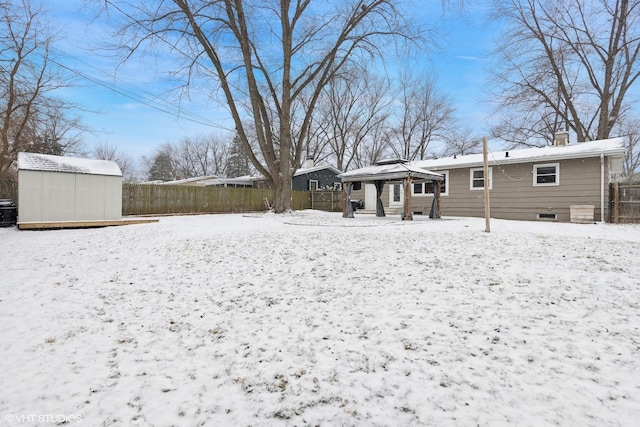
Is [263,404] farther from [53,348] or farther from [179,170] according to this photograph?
[179,170]

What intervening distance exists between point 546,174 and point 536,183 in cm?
49

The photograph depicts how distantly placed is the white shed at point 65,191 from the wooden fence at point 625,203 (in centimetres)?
1769

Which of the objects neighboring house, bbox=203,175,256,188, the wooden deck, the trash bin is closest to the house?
the wooden deck

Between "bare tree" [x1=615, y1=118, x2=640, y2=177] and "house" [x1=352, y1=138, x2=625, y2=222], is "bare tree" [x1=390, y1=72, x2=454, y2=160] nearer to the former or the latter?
"bare tree" [x1=615, y1=118, x2=640, y2=177]

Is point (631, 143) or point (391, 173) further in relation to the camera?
point (631, 143)

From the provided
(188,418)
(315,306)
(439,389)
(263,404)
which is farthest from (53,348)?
(439,389)

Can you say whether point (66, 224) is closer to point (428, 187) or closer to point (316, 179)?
point (428, 187)

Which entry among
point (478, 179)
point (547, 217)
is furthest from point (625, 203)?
point (478, 179)

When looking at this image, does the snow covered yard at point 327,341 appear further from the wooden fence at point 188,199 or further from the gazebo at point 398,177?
the wooden fence at point 188,199

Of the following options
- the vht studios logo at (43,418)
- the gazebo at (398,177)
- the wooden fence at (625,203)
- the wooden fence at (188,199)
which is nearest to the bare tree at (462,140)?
the gazebo at (398,177)

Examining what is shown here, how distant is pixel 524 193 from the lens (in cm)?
1320

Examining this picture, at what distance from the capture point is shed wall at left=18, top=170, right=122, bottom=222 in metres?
9.06

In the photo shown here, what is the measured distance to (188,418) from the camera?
1.70 meters

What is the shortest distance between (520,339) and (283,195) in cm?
1337
